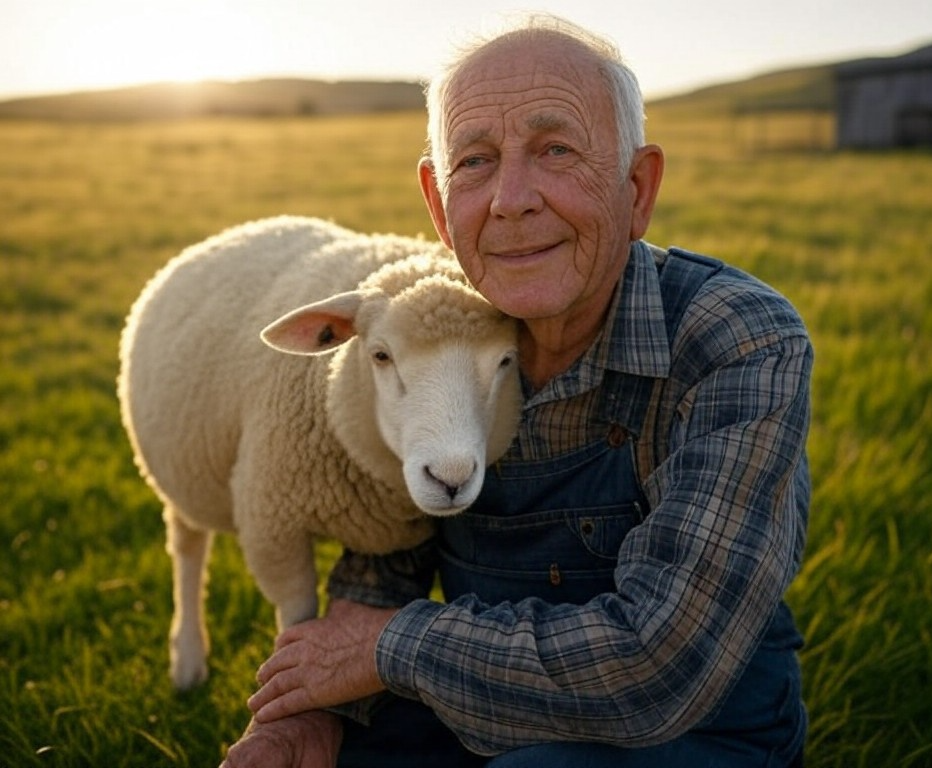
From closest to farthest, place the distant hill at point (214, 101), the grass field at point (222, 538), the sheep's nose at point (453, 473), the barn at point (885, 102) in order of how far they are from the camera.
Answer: the sheep's nose at point (453, 473) < the grass field at point (222, 538) < the barn at point (885, 102) < the distant hill at point (214, 101)

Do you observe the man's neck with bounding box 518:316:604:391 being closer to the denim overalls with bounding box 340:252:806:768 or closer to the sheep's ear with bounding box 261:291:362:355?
the denim overalls with bounding box 340:252:806:768

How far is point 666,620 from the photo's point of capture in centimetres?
171

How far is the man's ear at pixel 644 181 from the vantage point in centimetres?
204

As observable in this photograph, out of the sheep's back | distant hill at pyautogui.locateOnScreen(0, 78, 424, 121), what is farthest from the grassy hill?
the sheep's back

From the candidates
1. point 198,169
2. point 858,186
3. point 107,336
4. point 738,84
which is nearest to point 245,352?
point 107,336

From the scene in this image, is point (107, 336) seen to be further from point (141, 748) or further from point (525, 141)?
point (525, 141)

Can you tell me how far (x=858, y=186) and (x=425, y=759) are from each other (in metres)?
13.6

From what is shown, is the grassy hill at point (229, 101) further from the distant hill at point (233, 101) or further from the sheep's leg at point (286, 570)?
the sheep's leg at point (286, 570)

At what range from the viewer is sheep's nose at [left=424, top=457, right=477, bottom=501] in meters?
1.92

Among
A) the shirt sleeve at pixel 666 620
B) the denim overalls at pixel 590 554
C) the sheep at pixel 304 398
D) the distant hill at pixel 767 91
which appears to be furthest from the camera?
the distant hill at pixel 767 91

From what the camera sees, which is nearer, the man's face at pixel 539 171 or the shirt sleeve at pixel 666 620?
the shirt sleeve at pixel 666 620

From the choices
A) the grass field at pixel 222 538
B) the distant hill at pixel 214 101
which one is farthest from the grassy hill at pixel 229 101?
the grass field at pixel 222 538

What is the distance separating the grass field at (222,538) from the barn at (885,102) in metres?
14.2

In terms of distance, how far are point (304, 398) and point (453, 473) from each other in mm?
691
